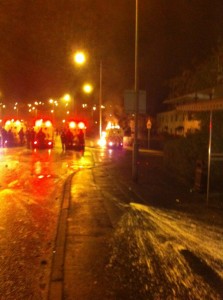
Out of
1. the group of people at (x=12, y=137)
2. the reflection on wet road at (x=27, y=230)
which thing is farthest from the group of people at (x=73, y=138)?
the reflection on wet road at (x=27, y=230)

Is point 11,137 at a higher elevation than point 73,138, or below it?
below

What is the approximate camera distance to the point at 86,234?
27.8 feet

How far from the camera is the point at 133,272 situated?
630cm

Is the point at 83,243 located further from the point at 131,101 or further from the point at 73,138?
the point at 73,138

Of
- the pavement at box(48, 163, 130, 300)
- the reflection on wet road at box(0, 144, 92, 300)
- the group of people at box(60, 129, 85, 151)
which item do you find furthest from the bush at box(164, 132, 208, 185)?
the group of people at box(60, 129, 85, 151)

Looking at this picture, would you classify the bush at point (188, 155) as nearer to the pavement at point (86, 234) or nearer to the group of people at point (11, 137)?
the pavement at point (86, 234)

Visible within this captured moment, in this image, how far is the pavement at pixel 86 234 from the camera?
5.72 meters

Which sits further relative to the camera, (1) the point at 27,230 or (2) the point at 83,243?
(1) the point at 27,230

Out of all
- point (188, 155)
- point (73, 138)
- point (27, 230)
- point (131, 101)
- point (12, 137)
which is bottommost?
point (27, 230)

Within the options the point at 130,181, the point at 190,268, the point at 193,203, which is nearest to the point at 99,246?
the point at 190,268

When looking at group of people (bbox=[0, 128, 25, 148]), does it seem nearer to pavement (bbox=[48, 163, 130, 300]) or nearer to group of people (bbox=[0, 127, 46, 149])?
group of people (bbox=[0, 127, 46, 149])

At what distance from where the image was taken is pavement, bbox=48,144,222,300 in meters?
5.72

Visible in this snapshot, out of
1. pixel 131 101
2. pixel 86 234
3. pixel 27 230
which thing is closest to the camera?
pixel 86 234

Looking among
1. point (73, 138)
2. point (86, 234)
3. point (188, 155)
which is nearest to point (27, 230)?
point (86, 234)
